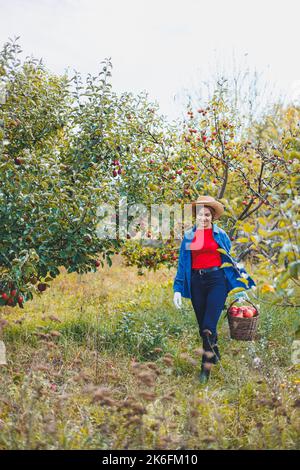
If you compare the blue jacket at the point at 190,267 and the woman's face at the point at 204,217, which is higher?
the woman's face at the point at 204,217

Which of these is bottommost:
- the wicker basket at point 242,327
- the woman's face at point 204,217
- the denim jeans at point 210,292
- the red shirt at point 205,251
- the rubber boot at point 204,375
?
the rubber boot at point 204,375

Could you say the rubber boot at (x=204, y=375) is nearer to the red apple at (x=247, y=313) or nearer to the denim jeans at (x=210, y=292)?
the denim jeans at (x=210, y=292)

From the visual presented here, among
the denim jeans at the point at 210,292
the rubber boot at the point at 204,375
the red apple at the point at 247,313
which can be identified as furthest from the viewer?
the red apple at the point at 247,313

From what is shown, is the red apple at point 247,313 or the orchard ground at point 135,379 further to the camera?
the red apple at point 247,313

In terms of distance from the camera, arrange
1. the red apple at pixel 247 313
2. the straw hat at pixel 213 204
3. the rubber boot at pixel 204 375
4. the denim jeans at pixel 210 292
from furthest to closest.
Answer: the red apple at pixel 247 313
the straw hat at pixel 213 204
the denim jeans at pixel 210 292
the rubber boot at pixel 204 375

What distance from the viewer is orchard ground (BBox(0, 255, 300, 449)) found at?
313cm

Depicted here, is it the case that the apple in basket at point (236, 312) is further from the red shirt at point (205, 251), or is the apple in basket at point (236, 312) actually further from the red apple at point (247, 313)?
the red shirt at point (205, 251)

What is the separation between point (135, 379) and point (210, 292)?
42.3 inches

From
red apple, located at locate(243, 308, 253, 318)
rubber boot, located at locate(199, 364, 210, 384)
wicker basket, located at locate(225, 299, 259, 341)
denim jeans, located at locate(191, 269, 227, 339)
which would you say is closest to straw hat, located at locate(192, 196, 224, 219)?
denim jeans, located at locate(191, 269, 227, 339)

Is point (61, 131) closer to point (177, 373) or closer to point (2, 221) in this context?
point (2, 221)

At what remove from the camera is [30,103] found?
5.65 metres

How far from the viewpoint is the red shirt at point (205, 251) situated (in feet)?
15.9
